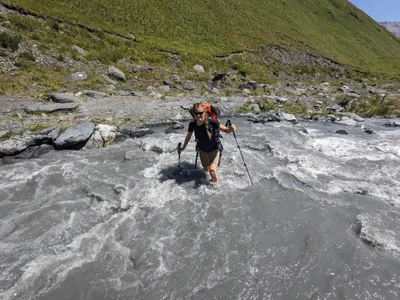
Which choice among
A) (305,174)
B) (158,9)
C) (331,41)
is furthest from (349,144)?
(331,41)

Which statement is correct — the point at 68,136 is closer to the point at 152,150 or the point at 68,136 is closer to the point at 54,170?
the point at 54,170

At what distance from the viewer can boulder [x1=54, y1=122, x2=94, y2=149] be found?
9977 millimetres

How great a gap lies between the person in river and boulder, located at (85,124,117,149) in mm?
4557

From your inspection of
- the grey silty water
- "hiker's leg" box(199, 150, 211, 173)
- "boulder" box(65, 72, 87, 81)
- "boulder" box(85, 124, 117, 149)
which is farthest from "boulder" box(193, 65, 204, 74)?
"hiker's leg" box(199, 150, 211, 173)

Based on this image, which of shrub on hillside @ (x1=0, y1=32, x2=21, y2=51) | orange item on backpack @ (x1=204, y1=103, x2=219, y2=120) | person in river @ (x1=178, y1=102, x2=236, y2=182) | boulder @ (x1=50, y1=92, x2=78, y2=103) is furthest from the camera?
shrub on hillside @ (x1=0, y1=32, x2=21, y2=51)

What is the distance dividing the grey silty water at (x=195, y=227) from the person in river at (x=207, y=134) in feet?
2.53

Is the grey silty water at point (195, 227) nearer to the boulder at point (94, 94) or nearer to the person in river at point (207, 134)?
the person in river at point (207, 134)

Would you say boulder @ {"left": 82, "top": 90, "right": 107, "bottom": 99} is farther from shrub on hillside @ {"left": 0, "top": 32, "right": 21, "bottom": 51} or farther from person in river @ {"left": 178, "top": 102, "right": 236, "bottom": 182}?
person in river @ {"left": 178, "top": 102, "right": 236, "bottom": 182}

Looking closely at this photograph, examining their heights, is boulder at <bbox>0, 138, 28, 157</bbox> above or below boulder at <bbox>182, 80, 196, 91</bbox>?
below

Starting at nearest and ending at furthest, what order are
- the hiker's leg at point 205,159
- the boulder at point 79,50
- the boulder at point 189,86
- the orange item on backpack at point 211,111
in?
the orange item on backpack at point 211,111 < the hiker's leg at point 205,159 < the boulder at point 189,86 < the boulder at point 79,50

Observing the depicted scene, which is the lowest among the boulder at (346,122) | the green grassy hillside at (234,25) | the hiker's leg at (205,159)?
the hiker's leg at (205,159)

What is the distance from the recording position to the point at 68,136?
10.1 m

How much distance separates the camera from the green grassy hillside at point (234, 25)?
32656 millimetres

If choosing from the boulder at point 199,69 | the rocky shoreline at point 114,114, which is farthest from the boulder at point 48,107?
the boulder at point 199,69
